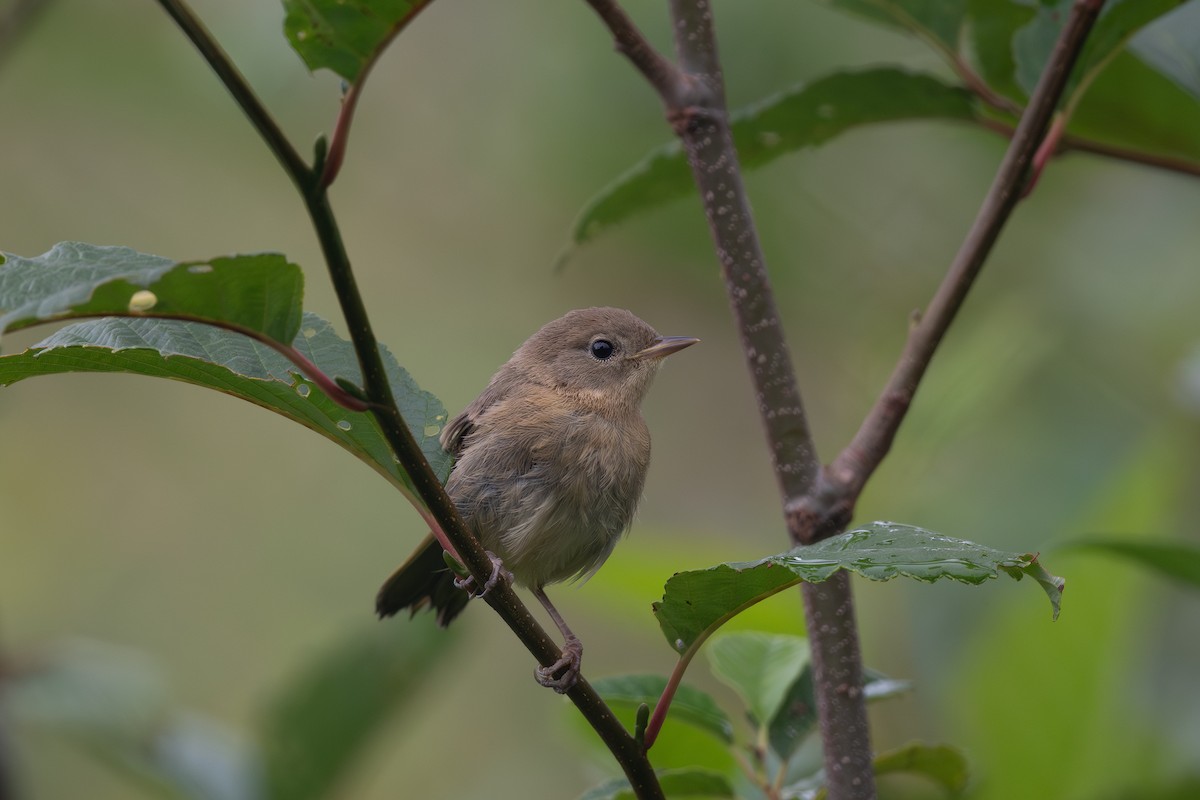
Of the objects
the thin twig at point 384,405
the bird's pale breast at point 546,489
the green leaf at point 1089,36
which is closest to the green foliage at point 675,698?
the thin twig at point 384,405

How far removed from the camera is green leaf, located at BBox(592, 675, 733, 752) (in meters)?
2.39

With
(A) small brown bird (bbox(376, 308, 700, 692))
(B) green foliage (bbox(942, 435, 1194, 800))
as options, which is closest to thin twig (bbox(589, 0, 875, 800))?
(B) green foliage (bbox(942, 435, 1194, 800))

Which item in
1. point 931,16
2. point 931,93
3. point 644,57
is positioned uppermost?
point 644,57

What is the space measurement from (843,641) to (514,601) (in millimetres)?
715

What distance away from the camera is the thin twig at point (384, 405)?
120cm

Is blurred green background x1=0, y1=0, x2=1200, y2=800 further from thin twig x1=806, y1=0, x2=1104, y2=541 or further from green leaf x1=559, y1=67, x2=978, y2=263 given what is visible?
green leaf x1=559, y1=67, x2=978, y2=263

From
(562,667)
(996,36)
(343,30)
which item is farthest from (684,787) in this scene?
(996,36)

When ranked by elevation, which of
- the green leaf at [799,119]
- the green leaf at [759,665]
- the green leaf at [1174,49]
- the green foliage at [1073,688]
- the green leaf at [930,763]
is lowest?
the green foliage at [1073,688]

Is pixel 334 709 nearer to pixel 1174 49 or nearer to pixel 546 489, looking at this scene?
pixel 546 489

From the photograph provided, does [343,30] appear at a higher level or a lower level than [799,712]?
higher

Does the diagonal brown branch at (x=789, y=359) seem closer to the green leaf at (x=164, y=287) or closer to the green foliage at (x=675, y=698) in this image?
the green foliage at (x=675, y=698)

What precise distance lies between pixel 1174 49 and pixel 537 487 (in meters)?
1.82

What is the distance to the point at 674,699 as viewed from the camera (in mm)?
2371

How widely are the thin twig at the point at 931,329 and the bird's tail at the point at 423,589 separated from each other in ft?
4.24
